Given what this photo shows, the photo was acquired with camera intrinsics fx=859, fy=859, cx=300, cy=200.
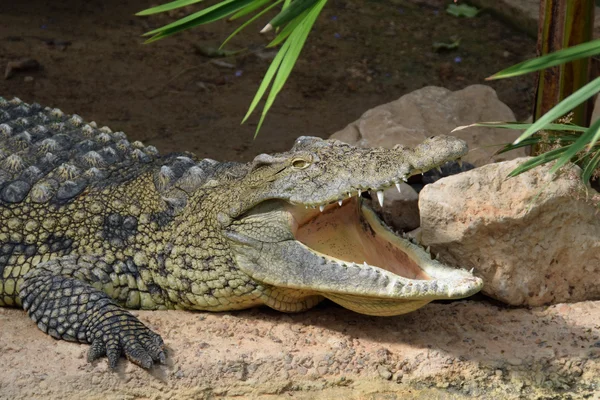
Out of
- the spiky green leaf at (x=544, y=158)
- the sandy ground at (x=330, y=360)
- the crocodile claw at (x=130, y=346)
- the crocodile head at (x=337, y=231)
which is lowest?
the sandy ground at (x=330, y=360)

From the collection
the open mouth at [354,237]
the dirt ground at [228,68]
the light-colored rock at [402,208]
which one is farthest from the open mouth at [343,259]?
the dirt ground at [228,68]

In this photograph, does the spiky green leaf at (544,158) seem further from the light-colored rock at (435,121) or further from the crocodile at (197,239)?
the light-colored rock at (435,121)

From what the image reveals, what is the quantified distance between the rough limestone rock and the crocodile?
0.30m

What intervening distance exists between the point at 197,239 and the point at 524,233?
4.97 ft

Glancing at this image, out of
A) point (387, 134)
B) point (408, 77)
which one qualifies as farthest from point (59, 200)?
point (408, 77)

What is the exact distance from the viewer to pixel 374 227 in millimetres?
3986

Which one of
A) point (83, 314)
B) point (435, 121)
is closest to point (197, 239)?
point (83, 314)

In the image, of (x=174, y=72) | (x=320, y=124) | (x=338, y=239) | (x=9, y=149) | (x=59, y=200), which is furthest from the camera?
(x=174, y=72)

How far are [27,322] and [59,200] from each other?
0.62 m

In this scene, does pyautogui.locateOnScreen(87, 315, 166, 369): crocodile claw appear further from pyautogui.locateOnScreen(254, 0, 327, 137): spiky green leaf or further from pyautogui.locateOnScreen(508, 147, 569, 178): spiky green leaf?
pyautogui.locateOnScreen(508, 147, 569, 178): spiky green leaf

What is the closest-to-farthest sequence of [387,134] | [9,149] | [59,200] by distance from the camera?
A: [59,200] < [9,149] < [387,134]

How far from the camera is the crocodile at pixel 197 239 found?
3.56m

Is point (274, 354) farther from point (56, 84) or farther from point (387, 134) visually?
point (56, 84)

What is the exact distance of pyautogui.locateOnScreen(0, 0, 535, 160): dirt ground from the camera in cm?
650
